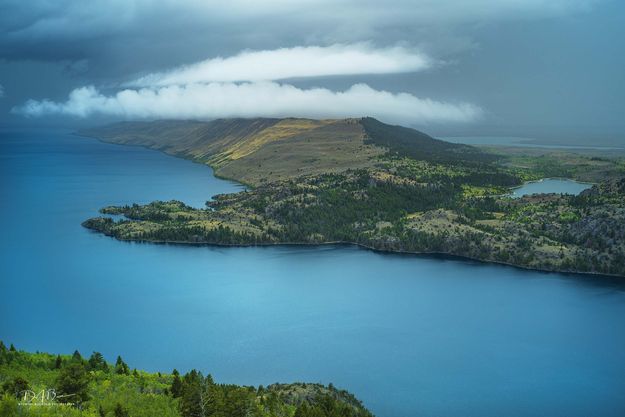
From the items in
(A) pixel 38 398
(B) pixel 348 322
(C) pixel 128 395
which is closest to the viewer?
(A) pixel 38 398

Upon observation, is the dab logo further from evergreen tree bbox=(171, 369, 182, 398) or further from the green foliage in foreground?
evergreen tree bbox=(171, 369, 182, 398)

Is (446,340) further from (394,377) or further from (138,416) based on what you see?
(138,416)

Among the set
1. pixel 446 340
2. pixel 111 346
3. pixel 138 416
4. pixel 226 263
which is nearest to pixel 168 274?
pixel 226 263

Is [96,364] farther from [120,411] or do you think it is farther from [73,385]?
[120,411]

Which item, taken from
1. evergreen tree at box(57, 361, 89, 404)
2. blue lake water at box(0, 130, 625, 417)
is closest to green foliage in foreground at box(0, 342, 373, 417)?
evergreen tree at box(57, 361, 89, 404)

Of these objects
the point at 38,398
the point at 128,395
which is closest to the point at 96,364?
the point at 128,395
